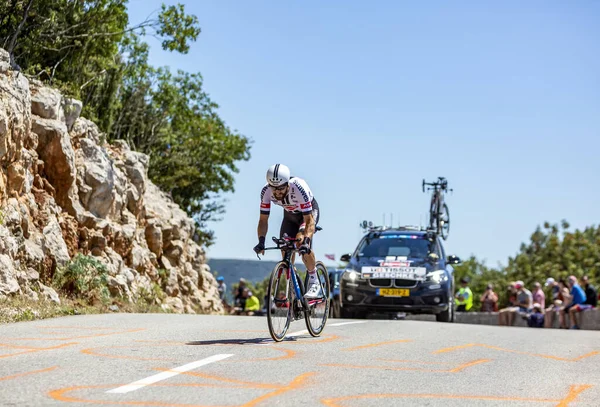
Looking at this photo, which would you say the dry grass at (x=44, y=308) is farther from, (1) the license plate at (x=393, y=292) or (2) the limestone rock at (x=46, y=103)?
(1) the license plate at (x=393, y=292)

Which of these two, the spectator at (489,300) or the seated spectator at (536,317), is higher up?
the spectator at (489,300)

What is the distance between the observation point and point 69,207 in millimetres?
20938

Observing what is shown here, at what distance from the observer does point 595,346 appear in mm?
12422

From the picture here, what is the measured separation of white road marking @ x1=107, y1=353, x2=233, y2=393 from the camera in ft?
22.7

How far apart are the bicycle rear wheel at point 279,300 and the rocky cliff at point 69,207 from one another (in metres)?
6.68

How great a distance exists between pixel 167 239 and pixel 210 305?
10.3 ft

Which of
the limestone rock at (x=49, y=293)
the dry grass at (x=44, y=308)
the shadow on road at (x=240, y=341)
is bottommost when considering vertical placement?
the shadow on road at (x=240, y=341)

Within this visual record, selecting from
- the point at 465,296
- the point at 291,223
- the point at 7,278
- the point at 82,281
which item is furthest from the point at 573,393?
the point at 465,296

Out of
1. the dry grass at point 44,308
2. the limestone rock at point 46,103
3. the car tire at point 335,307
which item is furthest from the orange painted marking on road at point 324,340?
the car tire at point 335,307

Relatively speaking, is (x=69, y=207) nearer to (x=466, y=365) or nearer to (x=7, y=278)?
(x=7, y=278)

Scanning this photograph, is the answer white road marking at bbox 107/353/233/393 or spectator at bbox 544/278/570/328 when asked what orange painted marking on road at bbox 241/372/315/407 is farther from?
spectator at bbox 544/278/570/328

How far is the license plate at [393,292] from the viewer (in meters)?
18.6

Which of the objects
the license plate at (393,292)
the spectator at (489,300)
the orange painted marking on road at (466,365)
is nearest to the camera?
the orange painted marking on road at (466,365)

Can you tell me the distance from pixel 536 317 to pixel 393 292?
A: 6.77 m
